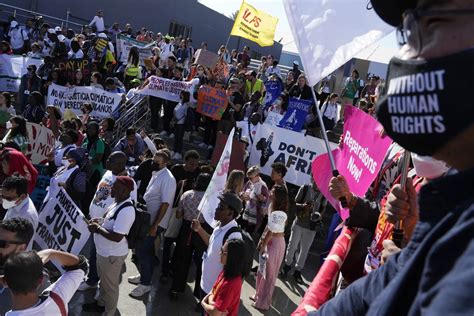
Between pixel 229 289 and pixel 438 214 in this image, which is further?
pixel 229 289

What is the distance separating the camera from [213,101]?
38.9 ft

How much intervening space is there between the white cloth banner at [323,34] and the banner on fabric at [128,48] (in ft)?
47.1

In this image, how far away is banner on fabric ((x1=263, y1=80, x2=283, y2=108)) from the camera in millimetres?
12775

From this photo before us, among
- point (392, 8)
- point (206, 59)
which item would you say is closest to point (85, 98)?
→ point (206, 59)

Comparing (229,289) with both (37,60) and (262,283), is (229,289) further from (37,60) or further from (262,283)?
(37,60)

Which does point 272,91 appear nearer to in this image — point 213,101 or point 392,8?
point 213,101

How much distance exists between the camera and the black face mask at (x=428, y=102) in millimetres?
922

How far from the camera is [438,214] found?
0.87 m

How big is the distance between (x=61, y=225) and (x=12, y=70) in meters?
8.93

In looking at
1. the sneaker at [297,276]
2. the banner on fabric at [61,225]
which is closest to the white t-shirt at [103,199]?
the banner on fabric at [61,225]

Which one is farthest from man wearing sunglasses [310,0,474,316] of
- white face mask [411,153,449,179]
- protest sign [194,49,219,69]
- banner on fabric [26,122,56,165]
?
protest sign [194,49,219,69]

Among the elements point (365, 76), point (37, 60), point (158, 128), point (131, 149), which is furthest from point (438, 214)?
point (365, 76)

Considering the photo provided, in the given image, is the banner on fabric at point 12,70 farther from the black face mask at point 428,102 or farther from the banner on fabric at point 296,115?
the black face mask at point 428,102

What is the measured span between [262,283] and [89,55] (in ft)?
36.3
